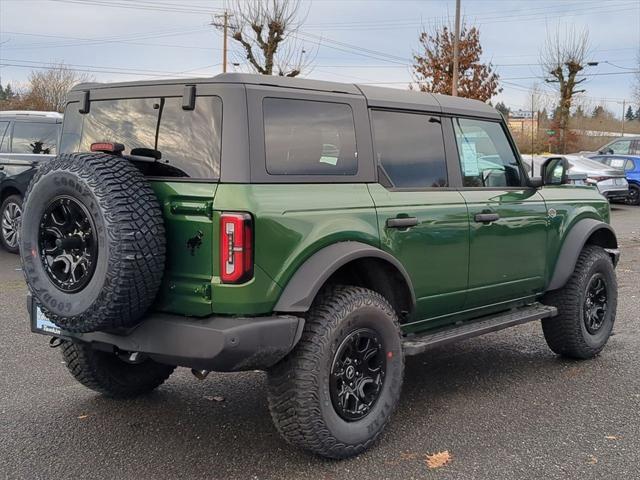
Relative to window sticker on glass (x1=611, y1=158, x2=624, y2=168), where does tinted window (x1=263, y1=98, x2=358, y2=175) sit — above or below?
below

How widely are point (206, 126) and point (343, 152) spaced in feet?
2.68

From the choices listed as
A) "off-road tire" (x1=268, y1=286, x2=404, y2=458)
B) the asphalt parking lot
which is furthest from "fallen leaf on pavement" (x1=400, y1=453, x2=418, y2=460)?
"off-road tire" (x1=268, y1=286, x2=404, y2=458)

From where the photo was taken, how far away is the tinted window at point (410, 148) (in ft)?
13.6

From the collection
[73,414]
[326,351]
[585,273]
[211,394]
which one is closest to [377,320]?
[326,351]

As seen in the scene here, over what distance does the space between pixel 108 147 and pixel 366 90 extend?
1.53 m

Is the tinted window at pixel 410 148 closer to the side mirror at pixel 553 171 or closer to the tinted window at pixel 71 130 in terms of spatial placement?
the side mirror at pixel 553 171

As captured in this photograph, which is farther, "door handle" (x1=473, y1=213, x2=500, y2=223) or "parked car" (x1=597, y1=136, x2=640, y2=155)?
"parked car" (x1=597, y1=136, x2=640, y2=155)

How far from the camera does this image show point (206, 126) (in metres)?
3.43

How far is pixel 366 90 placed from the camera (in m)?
4.16

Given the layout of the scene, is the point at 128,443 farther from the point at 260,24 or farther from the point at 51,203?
the point at 260,24

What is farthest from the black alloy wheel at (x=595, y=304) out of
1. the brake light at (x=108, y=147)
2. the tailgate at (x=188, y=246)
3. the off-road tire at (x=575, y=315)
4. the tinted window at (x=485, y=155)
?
the brake light at (x=108, y=147)

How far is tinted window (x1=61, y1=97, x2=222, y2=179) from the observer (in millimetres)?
3402

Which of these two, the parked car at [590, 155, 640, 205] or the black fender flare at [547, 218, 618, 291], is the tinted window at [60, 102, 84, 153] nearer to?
the black fender flare at [547, 218, 618, 291]

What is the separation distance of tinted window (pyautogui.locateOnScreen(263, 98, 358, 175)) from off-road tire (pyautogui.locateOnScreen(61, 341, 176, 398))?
4.88 feet
